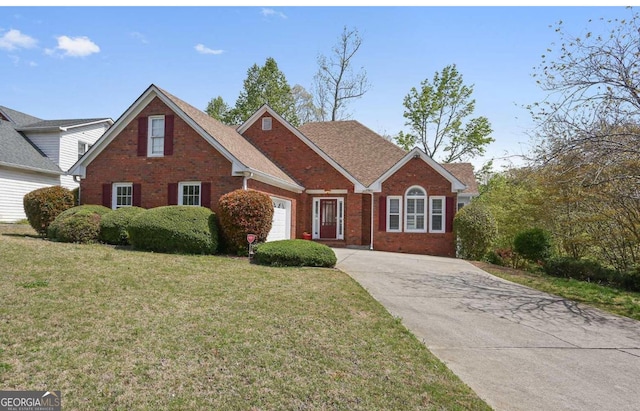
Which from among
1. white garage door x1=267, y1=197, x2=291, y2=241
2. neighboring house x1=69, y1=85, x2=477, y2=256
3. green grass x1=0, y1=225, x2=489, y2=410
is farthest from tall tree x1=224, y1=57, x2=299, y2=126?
green grass x1=0, y1=225, x2=489, y2=410

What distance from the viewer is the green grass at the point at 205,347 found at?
4.14 m

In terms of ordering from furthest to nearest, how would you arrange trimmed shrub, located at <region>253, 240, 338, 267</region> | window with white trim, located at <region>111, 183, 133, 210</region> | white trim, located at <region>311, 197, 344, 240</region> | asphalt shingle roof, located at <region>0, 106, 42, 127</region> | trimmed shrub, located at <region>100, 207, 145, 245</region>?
asphalt shingle roof, located at <region>0, 106, 42, 127</region>, white trim, located at <region>311, 197, 344, 240</region>, window with white trim, located at <region>111, 183, 133, 210</region>, trimmed shrub, located at <region>100, 207, 145, 245</region>, trimmed shrub, located at <region>253, 240, 338, 267</region>

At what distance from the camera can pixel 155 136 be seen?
16516mm

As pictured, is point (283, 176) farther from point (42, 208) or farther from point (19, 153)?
point (19, 153)

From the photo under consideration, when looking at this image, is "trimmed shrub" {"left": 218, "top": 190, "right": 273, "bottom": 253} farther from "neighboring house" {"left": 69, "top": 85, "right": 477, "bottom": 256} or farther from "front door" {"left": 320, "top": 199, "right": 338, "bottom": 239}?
"front door" {"left": 320, "top": 199, "right": 338, "bottom": 239}

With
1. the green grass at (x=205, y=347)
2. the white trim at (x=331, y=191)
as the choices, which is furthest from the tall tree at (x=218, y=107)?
the green grass at (x=205, y=347)

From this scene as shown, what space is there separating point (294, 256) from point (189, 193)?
6.35 meters

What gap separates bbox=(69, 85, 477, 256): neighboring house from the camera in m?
15.9

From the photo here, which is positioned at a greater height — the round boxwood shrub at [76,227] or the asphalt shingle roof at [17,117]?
the asphalt shingle roof at [17,117]

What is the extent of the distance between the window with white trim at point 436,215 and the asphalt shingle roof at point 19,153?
66.3ft

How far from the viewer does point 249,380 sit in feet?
14.5

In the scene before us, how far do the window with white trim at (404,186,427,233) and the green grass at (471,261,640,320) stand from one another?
179 inches

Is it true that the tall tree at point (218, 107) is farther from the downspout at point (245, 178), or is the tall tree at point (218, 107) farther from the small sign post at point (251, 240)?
the small sign post at point (251, 240)

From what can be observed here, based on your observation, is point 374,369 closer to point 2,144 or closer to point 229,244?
point 229,244
